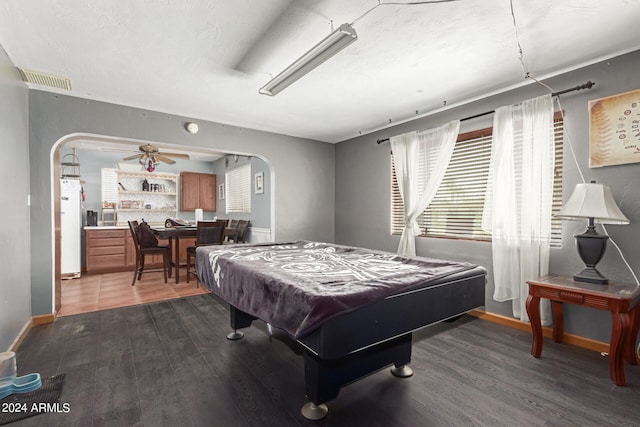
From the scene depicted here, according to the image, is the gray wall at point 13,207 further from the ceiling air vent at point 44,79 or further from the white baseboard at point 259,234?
the white baseboard at point 259,234

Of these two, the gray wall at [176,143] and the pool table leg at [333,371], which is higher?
the gray wall at [176,143]

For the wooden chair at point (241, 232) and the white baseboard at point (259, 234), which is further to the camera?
the wooden chair at point (241, 232)

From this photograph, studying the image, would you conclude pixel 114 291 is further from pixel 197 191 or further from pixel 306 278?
pixel 306 278

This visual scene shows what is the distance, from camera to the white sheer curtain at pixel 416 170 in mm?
3635

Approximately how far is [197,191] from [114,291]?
137 inches

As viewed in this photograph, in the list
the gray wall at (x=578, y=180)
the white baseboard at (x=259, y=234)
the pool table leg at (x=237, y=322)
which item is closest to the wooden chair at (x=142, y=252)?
the white baseboard at (x=259, y=234)

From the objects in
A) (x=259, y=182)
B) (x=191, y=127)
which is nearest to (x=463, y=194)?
(x=191, y=127)

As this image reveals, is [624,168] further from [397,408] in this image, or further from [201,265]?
[201,265]

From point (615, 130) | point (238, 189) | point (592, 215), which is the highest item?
point (615, 130)

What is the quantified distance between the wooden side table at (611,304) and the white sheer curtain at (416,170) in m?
1.57

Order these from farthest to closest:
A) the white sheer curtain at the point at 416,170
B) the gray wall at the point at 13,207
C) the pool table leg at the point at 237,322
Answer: the white sheer curtain at the point at 416,170, the pool table leg at the point at 237,322, the gray wall at the point at 13,207

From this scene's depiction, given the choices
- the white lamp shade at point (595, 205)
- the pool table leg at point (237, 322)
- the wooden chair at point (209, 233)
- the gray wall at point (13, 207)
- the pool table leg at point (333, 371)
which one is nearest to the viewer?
the pool table leg at point (333, 371)

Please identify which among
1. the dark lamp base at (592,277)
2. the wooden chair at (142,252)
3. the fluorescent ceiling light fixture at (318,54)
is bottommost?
the wooden chair at (142,252)

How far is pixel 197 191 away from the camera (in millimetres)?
7387
